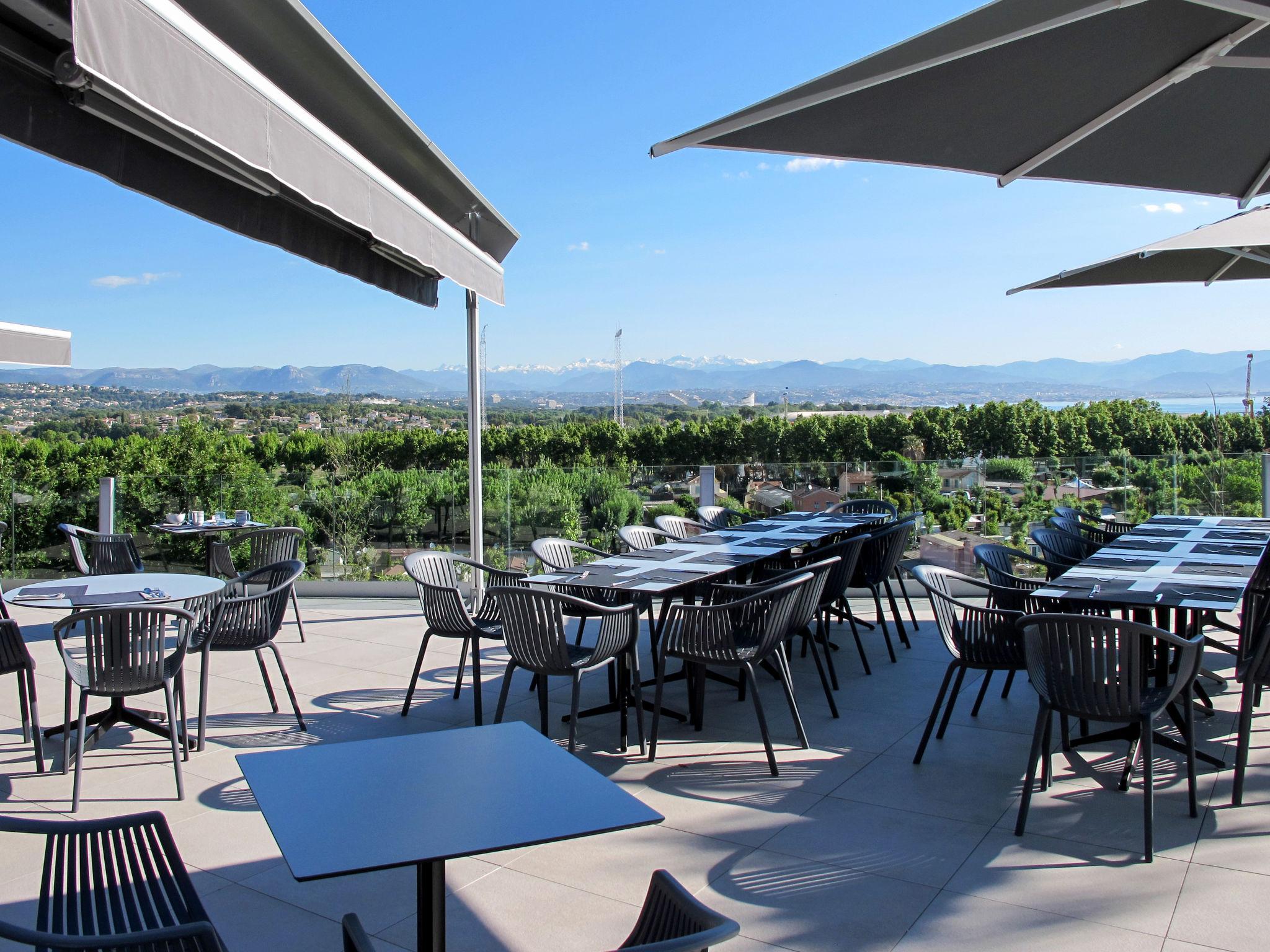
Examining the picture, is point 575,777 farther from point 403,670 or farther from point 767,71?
point 767,71

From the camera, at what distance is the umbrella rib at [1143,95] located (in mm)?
2699

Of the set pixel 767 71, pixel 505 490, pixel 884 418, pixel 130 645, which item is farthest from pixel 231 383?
pixel 130 645

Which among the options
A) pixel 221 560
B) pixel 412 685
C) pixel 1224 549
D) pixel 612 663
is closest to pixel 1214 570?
pixel 1224 549

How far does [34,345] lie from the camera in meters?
6.35

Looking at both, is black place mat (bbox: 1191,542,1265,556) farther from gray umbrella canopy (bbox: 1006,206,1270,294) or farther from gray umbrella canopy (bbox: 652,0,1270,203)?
gray umbrella canopy (bbox: 652,0,1270,203)

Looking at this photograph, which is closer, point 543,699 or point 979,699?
point 543,699

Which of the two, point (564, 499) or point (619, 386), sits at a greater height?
point (619, 386)

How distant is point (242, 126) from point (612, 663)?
3315 millimetres

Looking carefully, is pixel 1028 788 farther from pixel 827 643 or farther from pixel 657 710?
pixel 827 643

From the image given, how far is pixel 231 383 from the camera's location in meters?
69.4

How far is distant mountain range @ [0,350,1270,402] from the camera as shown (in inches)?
2591

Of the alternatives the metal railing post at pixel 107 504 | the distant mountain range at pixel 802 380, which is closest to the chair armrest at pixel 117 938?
the metal railing post at pixel 107 504

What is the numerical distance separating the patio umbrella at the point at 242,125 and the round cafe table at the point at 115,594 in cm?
180

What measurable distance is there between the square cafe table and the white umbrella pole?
521 centimetres
